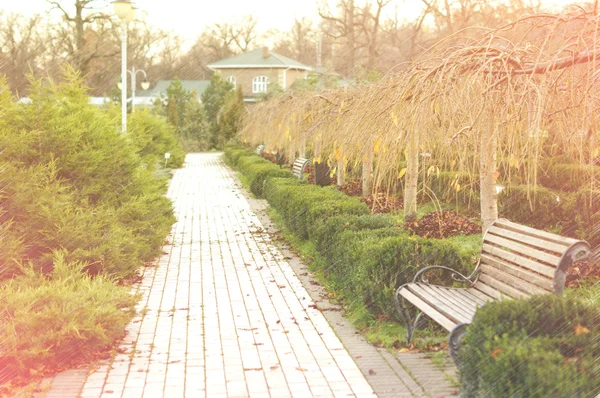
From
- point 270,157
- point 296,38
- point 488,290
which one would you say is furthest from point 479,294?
point 296,38

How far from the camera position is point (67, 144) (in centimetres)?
826

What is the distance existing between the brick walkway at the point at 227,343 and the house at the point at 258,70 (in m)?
52.2

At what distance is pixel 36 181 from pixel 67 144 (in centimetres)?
80

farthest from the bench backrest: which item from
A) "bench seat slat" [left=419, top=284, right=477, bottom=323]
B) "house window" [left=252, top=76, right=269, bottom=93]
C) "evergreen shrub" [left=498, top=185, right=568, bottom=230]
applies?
"house window" [left=252, top=76, right=269, bottom=93]

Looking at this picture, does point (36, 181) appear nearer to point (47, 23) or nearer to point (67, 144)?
point (67, 144)

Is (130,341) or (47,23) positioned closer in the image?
(130,341)

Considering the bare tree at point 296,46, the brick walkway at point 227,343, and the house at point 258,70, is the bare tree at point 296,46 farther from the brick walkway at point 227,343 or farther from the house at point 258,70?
the brick walkway at point 227,343

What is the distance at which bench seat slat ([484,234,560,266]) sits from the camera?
4.69m

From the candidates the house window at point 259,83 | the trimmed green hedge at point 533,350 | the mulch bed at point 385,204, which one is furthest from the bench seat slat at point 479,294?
the house window at point 259,83

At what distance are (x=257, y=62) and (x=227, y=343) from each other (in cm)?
5821

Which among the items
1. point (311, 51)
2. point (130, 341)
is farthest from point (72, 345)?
point (311, 51)

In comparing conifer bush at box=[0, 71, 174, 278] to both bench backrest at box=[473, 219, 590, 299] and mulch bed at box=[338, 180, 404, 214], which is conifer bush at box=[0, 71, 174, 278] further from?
bench backrest at box=[473, 219, 590, 299]

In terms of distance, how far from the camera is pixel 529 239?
510 centimetres

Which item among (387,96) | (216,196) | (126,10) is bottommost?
(216,196)
